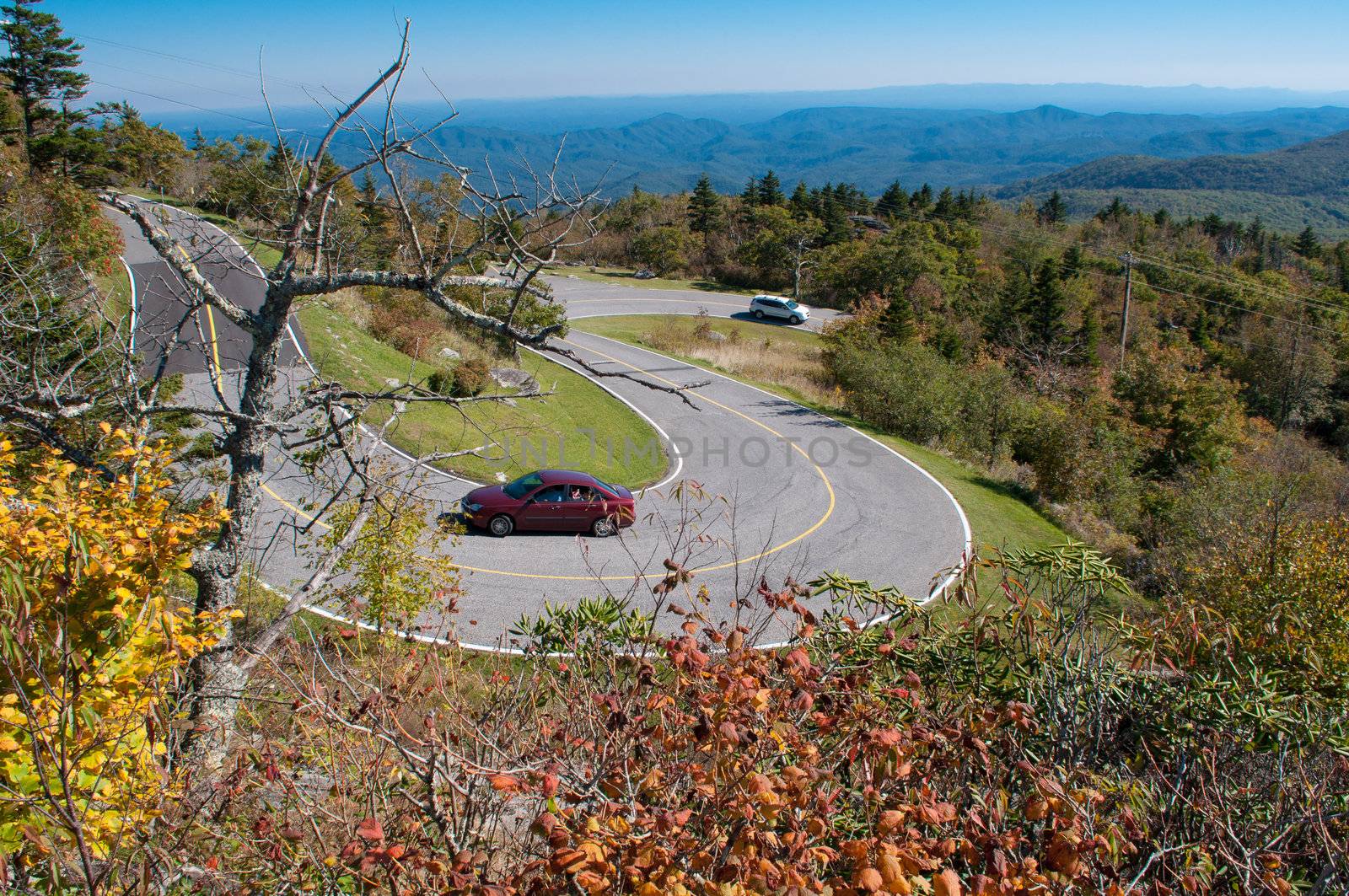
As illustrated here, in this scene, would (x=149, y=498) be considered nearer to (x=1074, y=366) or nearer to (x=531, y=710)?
(x=531, y=710)

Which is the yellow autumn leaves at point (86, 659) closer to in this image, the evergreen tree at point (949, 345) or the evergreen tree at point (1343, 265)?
the evergreen tree at point (949, 345)

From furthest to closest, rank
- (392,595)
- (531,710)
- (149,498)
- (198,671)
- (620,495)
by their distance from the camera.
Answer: (620,495), (392,595), (198,671), (531,710), (149,498)

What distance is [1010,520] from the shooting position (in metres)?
22.5

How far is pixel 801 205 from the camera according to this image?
77250 mm

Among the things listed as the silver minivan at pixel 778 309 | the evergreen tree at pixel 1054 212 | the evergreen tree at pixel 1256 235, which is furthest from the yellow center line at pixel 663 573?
the evergreen tree at pixel 1256 235

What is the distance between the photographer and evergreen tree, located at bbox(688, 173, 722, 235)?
238 ft

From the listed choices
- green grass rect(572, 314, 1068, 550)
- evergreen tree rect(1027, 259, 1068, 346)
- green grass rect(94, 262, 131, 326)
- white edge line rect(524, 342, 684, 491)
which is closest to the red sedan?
white edge line rect(524, 342, 684, 491)

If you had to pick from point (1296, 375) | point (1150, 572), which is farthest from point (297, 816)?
point (1296, 375)

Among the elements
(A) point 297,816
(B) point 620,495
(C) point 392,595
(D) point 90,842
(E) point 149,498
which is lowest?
(B) point 620,495

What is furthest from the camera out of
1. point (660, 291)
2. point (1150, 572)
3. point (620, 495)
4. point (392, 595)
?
point (660, 291)

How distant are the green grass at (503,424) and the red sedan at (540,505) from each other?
2.53 meters

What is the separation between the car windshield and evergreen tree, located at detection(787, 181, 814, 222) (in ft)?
204

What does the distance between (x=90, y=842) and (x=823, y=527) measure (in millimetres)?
18272

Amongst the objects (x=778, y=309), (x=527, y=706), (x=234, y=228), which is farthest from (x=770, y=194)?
(x=527, y=706)
